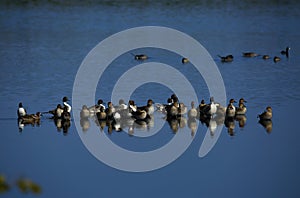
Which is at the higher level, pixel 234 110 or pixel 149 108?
pixel 149 108

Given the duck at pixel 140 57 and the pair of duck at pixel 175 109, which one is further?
the duck at pixel 140 57

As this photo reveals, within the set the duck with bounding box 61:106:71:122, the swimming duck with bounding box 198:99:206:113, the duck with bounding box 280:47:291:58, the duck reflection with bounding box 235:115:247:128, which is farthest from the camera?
the duck with bounding box 280:47:291:58

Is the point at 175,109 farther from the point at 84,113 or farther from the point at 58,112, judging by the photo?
the point at 58,112

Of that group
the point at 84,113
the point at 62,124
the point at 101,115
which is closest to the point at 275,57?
the point at 101,115

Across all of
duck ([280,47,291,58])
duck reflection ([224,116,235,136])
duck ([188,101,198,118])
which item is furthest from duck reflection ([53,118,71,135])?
duck ([280,47,291,58])

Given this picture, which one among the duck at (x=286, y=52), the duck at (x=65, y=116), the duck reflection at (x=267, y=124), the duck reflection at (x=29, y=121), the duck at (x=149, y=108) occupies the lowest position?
the duck reflection at (x=267, y=124)

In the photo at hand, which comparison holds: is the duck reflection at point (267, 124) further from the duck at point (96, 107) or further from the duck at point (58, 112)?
the duck at point (58, 112)

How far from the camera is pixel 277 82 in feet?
78.7

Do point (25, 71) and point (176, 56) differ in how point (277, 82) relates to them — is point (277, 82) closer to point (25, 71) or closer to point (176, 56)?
point (176, 56)

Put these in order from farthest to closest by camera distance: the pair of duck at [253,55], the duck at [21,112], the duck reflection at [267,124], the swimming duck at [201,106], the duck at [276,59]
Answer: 1. the duck at [276,59]
2. the pair of duck at [253,55]
3. the swimming duck at [201,106]
4. the duck at [21,112]
5. the duck reflection at [267,124]

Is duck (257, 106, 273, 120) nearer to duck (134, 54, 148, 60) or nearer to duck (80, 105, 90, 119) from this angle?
duck (80, 105, 90, 119)

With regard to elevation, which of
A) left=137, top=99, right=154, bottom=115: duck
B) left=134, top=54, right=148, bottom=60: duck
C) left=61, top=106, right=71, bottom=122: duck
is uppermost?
left=134, top=54, right=148, bottom=60: duck


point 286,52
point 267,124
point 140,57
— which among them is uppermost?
point 286,52

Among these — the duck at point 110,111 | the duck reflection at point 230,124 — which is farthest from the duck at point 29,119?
the duck reflection at point 230,124
